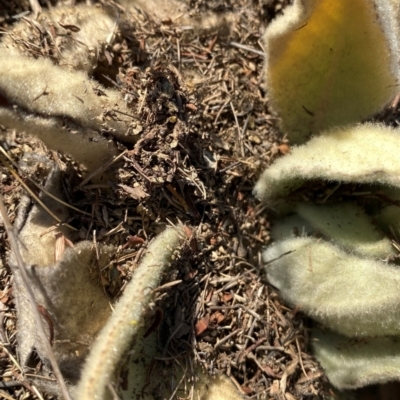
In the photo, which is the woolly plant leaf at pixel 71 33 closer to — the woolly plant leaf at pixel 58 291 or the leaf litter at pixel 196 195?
the leaf litter at pixel 196 195

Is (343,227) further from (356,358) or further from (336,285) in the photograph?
(356,358)

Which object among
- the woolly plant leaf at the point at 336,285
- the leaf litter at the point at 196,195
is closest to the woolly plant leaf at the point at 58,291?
the leaf litter at the point at 196,195

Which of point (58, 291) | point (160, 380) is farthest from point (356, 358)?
point (58, 291)

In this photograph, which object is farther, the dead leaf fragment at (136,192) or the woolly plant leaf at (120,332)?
the dead leaf fragment at (136,192)

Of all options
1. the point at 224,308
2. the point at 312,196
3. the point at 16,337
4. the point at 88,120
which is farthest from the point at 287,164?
the point at 16,337

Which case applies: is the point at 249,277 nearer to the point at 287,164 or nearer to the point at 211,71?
the point at 287,164

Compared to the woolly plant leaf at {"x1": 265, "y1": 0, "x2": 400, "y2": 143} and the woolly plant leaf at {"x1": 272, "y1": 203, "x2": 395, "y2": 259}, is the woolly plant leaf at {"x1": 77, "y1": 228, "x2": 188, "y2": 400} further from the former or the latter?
the woolly plant leaf at {"x1": 265, "y1": 0, "x2": 400, "y2": 143}

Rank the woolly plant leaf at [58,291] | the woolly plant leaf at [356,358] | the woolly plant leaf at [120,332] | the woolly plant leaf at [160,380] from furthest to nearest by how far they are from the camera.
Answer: the woolly plant leaf at [356,358], the woolly plant leaf at [160,380], the woolly plant leaf at [58,291], the woolly plant leaf at [120,332]
